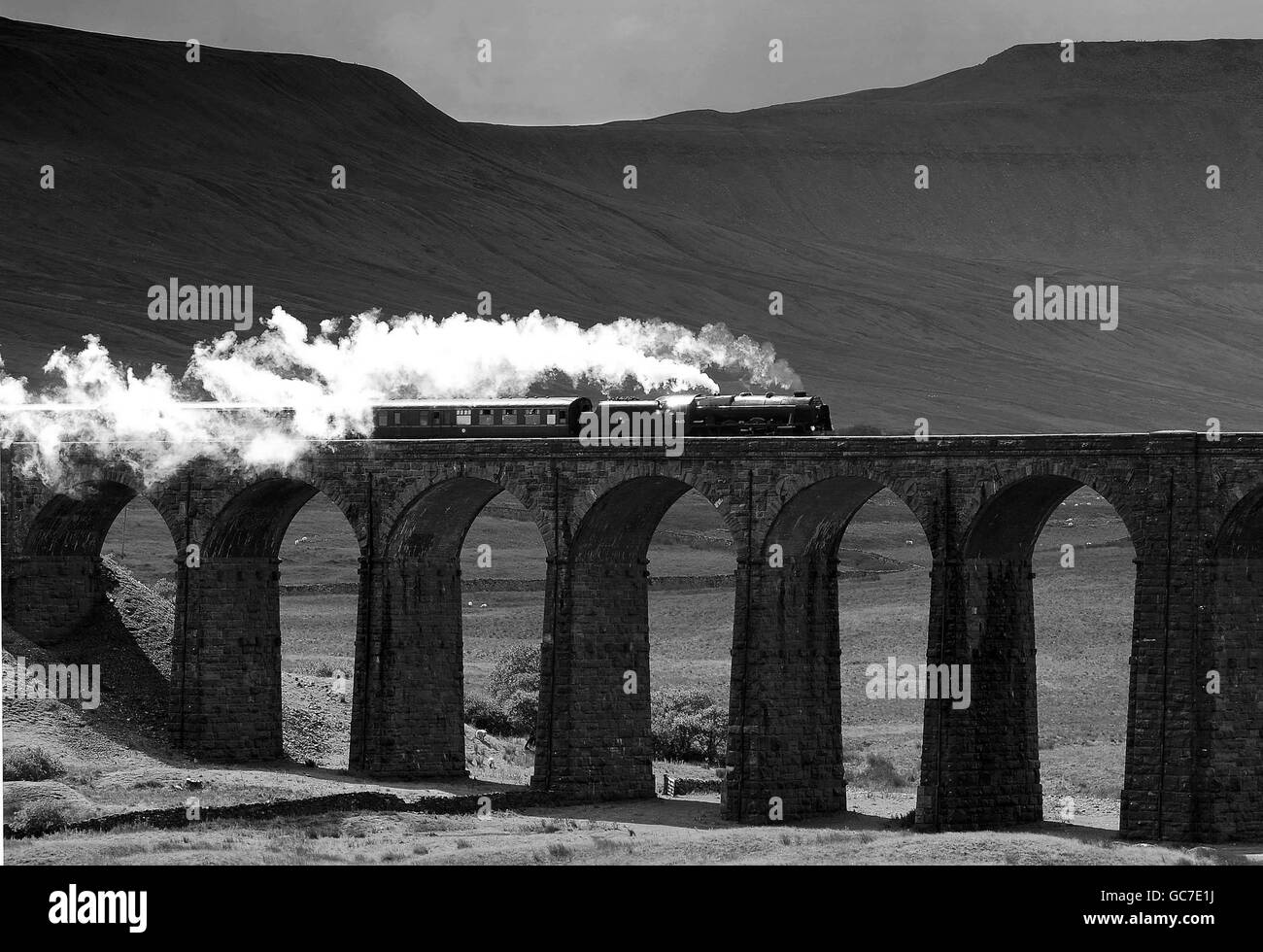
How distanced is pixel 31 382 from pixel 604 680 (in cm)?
11681

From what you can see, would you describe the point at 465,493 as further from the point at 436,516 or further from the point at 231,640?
the point at 231,640

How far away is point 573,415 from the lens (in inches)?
2448

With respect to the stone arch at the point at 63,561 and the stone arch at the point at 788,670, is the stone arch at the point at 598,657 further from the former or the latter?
the stone arch at the point at 63,561

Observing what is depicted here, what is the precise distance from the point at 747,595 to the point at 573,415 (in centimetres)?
912

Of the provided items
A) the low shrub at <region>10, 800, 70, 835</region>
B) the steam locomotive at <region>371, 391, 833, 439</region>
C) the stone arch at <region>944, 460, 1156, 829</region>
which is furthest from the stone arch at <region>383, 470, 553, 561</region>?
the stone arch at <region>944, 460, 1156, 829</region>

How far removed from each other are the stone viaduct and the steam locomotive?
6.20 ft

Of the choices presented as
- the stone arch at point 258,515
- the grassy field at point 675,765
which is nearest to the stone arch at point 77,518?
the stone arch at point 258,515

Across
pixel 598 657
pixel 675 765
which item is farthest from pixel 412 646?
pixel 675 765

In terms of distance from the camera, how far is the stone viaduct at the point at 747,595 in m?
49.7

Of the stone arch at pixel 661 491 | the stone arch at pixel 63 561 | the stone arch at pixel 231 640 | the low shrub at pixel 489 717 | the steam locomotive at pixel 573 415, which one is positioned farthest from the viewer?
the low shrub at pixel 489 717

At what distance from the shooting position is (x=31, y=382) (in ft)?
545

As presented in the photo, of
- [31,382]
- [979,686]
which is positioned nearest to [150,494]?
[979,686]

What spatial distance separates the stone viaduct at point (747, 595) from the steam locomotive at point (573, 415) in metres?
1.89
